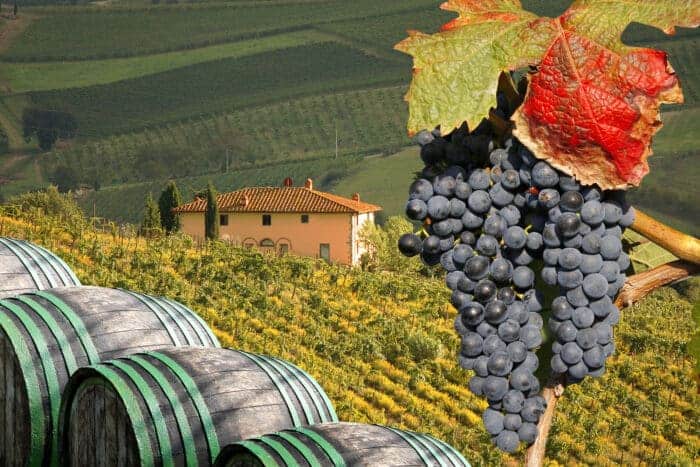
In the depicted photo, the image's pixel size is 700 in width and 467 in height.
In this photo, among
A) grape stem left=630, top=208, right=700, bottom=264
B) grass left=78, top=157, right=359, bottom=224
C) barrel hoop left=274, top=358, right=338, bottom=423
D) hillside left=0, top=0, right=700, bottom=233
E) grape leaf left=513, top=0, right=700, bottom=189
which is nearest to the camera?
grape leaf left=513, top=0, right=700, bottom=189

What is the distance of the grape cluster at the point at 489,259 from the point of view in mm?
1688

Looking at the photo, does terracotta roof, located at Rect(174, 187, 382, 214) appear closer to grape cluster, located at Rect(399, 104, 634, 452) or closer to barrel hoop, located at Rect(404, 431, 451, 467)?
barrel hoop, located at Rect(404, 431, 451, 467)

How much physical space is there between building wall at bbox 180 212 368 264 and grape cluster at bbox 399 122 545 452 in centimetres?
3921

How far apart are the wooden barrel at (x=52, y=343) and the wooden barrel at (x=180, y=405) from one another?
0.30 metres

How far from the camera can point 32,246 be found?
5203 mm

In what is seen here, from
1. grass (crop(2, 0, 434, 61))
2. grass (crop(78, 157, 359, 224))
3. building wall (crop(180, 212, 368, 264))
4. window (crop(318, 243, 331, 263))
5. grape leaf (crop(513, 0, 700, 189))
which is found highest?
grass (crop(2, 0, 434, 61))

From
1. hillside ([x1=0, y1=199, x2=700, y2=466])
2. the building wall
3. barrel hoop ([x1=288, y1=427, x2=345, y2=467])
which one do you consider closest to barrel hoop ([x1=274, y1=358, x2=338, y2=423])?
barrel hoop ([x1=288, y1=427, x2=345, y2=467])

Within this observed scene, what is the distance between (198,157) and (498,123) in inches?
3190

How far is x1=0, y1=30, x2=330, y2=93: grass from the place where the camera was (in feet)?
274

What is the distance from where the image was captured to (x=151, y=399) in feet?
10.2

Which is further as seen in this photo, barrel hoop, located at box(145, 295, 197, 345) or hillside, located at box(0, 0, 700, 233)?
hillside, located at box(0, 0, 700, 233)

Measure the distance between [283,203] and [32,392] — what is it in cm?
3972

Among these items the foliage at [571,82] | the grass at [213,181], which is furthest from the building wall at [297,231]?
the foliage at [571,82]

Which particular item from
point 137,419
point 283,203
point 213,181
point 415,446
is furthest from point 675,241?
point 213,181
